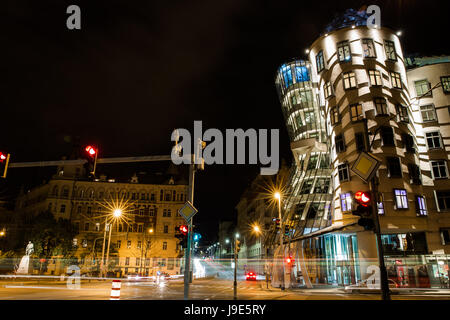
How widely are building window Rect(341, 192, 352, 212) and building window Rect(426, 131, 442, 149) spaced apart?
1094cm

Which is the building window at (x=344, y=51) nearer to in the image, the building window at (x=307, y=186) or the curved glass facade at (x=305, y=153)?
the curved glass facade at (x=305, y=153)

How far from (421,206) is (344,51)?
17.7 m

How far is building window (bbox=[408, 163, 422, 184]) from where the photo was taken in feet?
104

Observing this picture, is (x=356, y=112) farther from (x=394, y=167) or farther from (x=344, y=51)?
(x=344, y=51)

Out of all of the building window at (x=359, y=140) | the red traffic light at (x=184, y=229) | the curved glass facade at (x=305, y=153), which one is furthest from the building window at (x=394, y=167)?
the red traffic light at (x=184, y=229)

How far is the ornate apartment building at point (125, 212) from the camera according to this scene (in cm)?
6875

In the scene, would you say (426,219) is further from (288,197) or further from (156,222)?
(156,222)

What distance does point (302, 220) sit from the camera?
40656 mm

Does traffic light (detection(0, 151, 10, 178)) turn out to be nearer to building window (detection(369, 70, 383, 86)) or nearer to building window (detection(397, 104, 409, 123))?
building window (detection(369, 70, 383, 86))

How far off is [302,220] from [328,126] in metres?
11.8

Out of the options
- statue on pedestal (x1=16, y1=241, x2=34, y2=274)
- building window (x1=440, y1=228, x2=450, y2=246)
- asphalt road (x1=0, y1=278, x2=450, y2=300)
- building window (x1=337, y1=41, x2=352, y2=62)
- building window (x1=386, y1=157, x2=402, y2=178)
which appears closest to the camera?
asphalt road (x1=0, y1=278, x2=450, y2=300)

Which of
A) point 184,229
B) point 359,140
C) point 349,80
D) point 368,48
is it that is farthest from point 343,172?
point 184,229

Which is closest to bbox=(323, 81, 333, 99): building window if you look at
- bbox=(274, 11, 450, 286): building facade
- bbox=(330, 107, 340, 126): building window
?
bbox=(274, 11, 450, 286): building facade
